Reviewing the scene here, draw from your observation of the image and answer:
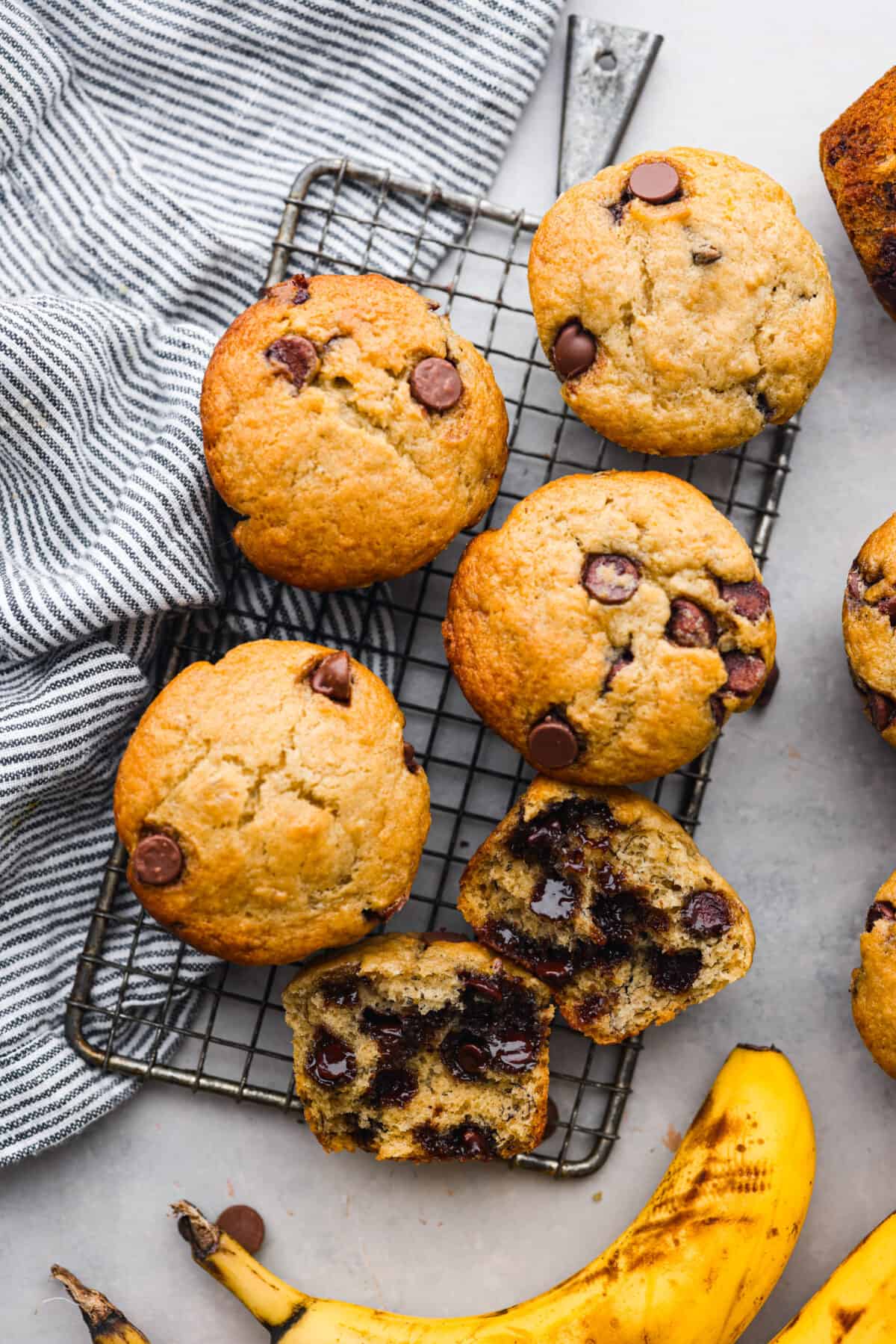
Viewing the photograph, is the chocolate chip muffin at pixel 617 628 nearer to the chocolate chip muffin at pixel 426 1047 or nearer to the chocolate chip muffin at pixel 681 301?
the chocolate chip muffin at pixel 681 301

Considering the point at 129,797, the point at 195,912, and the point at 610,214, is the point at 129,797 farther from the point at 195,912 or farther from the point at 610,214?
the point at 610,214

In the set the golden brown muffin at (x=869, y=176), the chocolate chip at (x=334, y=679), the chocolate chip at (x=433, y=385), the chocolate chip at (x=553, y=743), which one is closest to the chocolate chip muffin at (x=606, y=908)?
the chocolate chip at (x=553, y=743)

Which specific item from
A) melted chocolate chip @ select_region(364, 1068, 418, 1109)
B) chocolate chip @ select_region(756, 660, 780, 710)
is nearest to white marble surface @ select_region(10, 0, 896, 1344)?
chocolate chip @ select_region(756, 660, 780, 710)

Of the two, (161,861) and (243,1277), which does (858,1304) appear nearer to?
(243,1277)

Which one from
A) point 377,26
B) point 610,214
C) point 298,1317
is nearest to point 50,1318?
point 298,1317

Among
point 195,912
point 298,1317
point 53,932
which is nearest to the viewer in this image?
point 195,912

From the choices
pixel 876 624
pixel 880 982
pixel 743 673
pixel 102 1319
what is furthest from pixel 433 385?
pixel 102 1319
